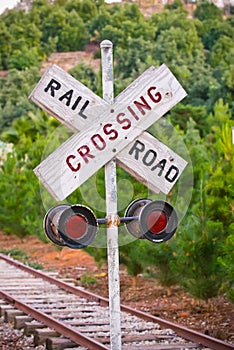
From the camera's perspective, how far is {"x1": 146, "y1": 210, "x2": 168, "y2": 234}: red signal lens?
6.09 metres

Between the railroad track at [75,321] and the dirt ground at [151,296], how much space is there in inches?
20.1

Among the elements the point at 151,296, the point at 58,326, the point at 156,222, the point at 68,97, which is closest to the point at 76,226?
the point at 156,222

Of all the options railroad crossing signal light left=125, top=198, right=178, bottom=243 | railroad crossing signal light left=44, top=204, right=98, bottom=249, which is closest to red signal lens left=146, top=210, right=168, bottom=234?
railroad crossing signal light left=125, top=198, right=178, bottom=243

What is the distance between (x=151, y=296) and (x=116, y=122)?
24.2 feet

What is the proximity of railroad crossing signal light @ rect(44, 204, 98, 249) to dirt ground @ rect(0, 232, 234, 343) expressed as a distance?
13.1 feet

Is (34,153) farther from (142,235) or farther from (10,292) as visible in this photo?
(142,235)

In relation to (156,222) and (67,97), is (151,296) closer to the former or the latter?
(156,222)

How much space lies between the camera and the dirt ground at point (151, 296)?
1077cm

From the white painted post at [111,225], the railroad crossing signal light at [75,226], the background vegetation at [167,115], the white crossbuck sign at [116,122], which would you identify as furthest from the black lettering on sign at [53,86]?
the background vegetation at [167,115]

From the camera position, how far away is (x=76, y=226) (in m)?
5.87

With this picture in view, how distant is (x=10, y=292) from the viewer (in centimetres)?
1301

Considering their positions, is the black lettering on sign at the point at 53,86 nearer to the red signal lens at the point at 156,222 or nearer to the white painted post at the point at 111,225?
the white painted post at the point at 111,225

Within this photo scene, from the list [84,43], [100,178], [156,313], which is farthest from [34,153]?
[84,43]

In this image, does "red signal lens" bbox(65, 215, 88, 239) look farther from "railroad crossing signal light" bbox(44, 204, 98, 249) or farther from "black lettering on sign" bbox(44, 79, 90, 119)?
"black lettering on sign" bbox(44, 79, 90, 119)
